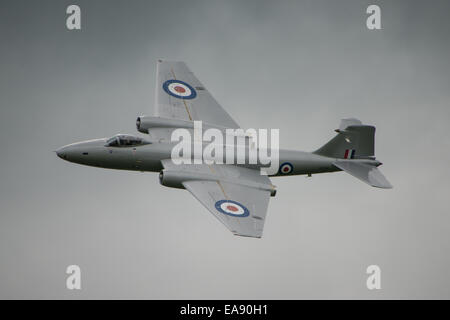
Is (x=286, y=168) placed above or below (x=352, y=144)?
below

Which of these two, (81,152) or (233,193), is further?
(81,152)

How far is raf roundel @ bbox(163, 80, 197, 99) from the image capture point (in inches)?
1972

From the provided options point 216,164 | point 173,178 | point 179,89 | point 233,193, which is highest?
point 179,89

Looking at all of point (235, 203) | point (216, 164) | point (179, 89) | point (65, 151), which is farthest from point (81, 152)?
point (235, 203)

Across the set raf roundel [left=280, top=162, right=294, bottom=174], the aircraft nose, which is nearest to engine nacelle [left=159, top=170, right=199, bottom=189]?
raf roundel [left=280, top=162, right=294, bottom=174]

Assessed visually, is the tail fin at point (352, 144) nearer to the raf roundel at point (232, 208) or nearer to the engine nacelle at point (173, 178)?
the raf roundel at point (232, 208)

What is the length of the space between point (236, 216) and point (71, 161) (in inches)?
465

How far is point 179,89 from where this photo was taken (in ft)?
166

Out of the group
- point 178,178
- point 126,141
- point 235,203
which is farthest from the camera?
point 126,141

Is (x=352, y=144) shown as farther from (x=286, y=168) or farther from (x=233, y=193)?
(x=233, y=193)

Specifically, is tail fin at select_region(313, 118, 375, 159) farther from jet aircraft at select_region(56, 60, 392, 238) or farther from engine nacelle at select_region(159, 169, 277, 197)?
engine nacelle at select_region(159, 169, 277, 197)

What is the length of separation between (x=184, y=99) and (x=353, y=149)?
12126mm

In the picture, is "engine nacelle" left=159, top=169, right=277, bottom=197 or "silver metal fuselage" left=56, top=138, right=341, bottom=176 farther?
"silver metal fuselage" left=56, top=138, right=341, bottom=176

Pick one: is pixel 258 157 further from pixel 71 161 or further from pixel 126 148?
pixel 71 161
